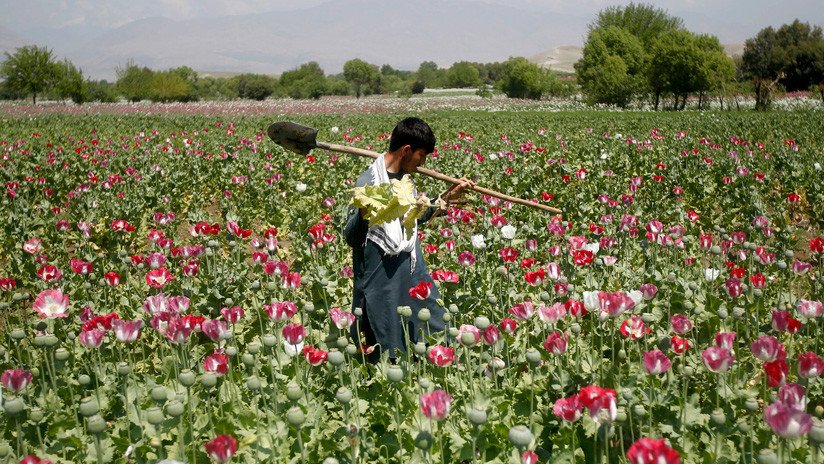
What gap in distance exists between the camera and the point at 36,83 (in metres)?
64.4

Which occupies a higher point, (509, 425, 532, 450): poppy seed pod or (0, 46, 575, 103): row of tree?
(0, 46, 575, 103): row of tree

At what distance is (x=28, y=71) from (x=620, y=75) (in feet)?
181

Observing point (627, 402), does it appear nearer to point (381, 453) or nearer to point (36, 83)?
point (381, 453)

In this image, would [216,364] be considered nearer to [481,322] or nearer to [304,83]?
[481,322]

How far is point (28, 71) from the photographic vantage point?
64.2 meters

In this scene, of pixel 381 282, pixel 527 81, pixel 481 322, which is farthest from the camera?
pixel 527 81

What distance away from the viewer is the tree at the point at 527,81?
241 feet

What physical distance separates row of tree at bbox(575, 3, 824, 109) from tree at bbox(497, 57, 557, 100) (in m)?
10.8

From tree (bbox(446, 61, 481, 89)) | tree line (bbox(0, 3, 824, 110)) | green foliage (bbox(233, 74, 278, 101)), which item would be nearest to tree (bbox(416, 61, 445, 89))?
tree (bbox(446, 61, 481, 89))

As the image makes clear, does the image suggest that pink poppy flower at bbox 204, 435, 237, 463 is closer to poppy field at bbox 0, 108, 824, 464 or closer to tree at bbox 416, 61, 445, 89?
poppy field at bbox 0, 108, 824, 464

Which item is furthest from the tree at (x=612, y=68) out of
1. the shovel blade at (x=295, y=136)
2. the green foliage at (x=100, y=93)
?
the green foliage at (x=100, y=93)

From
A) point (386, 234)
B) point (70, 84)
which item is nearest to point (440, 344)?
point (386, 234)

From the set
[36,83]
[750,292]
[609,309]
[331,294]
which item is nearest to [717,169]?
[750,292]

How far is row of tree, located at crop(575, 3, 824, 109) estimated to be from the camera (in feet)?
144
